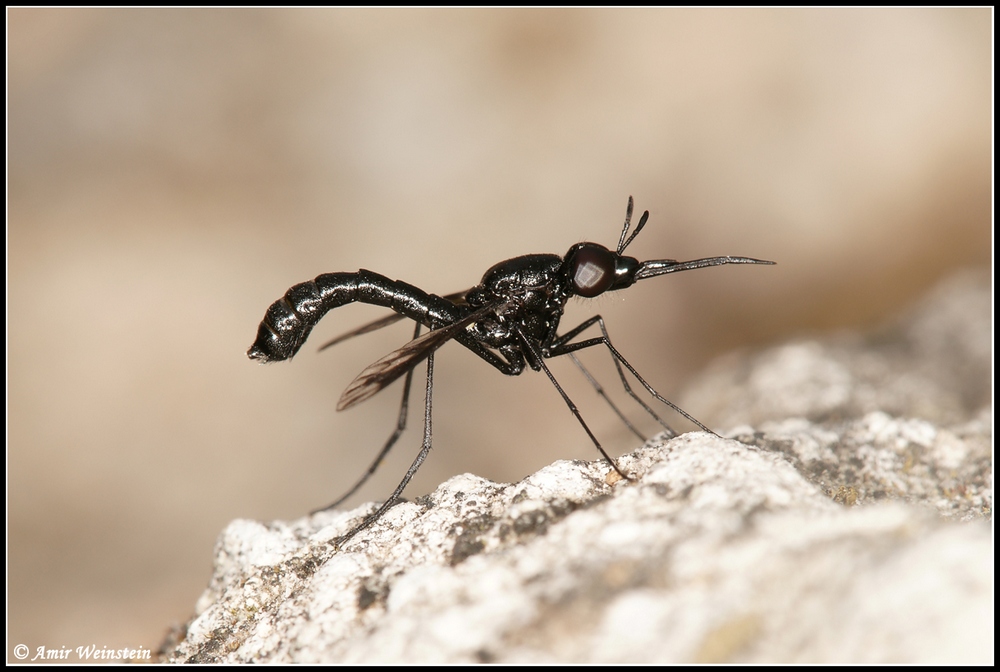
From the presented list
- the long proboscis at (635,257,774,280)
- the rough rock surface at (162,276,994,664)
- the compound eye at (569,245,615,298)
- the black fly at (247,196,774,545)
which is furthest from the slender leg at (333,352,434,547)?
the long proboscis at (635,257,774,280)

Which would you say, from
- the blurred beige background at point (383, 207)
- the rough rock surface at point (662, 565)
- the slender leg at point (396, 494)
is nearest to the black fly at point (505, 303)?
the slender leg at point (396, 494)

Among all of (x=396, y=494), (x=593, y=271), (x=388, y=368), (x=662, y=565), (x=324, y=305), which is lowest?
(x=662, y=565)

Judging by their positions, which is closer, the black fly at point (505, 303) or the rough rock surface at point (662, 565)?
the rough rock surface at point (662, 565)

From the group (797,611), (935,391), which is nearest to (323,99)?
(935,391)

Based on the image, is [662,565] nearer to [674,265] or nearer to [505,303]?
[674,265]

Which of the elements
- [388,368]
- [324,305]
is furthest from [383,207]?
[388,368]

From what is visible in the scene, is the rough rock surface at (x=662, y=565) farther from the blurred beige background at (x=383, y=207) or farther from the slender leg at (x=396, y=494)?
the blurred beige background at (x=383, y=207)
